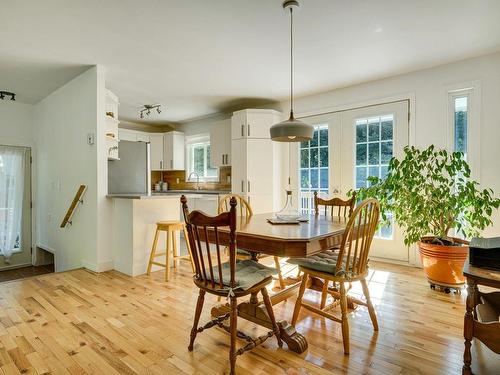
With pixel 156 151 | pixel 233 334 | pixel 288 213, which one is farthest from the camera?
pixel 156 151

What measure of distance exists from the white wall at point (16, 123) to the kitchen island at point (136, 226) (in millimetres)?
2764

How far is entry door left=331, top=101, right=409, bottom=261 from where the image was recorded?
12.2ft

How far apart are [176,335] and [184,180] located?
474 centimetres

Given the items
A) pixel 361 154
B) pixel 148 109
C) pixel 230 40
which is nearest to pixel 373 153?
pixel 361 154

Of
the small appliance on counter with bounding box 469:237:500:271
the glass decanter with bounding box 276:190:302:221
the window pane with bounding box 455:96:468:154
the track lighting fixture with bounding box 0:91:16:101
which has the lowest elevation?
the small appliance on counter with bounding box 469:237:500:271

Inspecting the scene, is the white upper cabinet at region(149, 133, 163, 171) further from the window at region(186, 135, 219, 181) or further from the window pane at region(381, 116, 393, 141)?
the window pane at region(381, 116, 393, 141)

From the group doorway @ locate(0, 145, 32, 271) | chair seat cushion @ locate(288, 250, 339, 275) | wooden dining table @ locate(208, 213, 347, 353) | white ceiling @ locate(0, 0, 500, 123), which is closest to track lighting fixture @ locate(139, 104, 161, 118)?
white ceiling @ locate(0, 0, 500, 123)

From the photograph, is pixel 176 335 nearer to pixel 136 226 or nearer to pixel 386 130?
pixel 136 226

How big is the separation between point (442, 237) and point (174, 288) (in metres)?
2.69

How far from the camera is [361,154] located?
401cm

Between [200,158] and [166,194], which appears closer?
[166,194]

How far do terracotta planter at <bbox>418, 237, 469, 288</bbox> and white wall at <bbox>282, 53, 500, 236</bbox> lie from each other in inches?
29.8

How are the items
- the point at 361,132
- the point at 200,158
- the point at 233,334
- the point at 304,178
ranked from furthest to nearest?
the point at 200,158, the point at 304,178, the point at 361,132, the point at 233,334

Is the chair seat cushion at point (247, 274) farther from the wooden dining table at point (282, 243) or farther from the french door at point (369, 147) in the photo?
the french door at point (369, 147)
